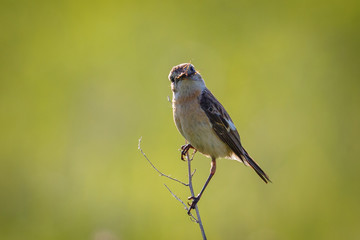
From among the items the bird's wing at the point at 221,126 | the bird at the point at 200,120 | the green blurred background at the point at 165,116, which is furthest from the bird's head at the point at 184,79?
the green blurred background at the point at 165,116

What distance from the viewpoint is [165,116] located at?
490 inches

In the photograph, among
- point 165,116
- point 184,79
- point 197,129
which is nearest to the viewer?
point 197,129

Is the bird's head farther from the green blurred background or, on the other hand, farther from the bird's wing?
the green blurred background

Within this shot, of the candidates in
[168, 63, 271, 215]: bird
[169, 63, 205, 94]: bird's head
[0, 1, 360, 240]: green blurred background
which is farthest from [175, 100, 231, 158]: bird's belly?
[0, 1, 360, 240]: green blurred background

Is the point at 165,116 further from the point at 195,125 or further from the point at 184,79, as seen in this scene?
the point at 195,125

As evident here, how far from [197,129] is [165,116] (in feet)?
19.1

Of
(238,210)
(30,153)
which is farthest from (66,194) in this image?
(238,210)

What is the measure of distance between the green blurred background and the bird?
204 centimetres

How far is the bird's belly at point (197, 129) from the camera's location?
6.66 meters

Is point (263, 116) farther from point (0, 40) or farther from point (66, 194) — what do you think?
point (0, 40)

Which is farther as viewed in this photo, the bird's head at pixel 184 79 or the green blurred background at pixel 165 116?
the green blurred background at pixel 165 116

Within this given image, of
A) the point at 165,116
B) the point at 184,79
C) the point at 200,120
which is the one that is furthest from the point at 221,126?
the point at 165,116

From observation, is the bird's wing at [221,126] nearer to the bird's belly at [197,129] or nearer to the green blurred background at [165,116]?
the bird's belly at [197,129]

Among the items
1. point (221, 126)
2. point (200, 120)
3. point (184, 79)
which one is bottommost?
point (221, 126)
